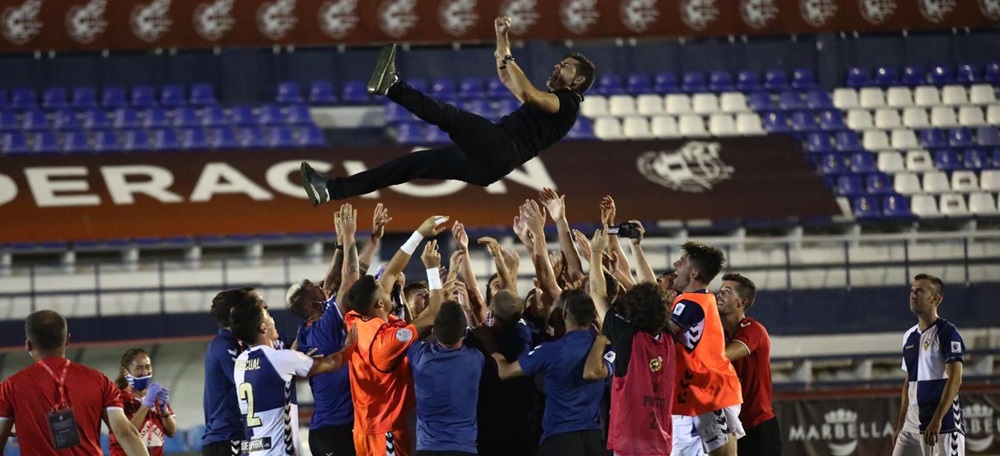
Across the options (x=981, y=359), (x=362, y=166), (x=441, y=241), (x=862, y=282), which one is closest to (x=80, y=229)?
(x=362, y=166)

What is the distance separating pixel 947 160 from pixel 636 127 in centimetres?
511

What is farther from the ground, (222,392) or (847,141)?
(847,141)

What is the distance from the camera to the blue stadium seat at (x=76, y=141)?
20.1 m

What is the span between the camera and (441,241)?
17.5 metres

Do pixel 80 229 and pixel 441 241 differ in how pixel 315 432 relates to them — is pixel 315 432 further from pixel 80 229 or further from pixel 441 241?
pixel 80 229

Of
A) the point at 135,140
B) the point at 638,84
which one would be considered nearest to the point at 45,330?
Answer: the point at 135,140

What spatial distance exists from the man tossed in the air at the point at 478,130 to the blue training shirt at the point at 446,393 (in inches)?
42.1

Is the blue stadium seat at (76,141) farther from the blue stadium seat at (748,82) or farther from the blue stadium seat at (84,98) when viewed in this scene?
the blue stadium seat at (748,82)

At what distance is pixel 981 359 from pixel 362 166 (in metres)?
9.06

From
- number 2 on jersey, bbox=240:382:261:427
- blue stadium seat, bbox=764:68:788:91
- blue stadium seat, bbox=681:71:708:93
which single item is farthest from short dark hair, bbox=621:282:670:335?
blue stadium seat, bbox=764:68:788:91

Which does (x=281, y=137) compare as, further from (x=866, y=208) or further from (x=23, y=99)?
(x=866, y=208)

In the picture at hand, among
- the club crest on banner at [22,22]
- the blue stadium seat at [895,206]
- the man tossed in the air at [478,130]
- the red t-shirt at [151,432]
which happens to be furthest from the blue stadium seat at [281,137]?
the man tossed in the air at [478,130]

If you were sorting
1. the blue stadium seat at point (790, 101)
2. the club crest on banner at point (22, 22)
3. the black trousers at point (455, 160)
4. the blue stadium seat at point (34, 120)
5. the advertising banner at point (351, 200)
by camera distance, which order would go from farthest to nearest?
the blue stadium seat at point (790, 101) → the club crest on banner at point (22, 22) → the blue stadium seat at point (34, 120) → the advertising banner at point (351, 200) → the black trousers at point (455, 160)

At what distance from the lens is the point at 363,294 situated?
7652mm
